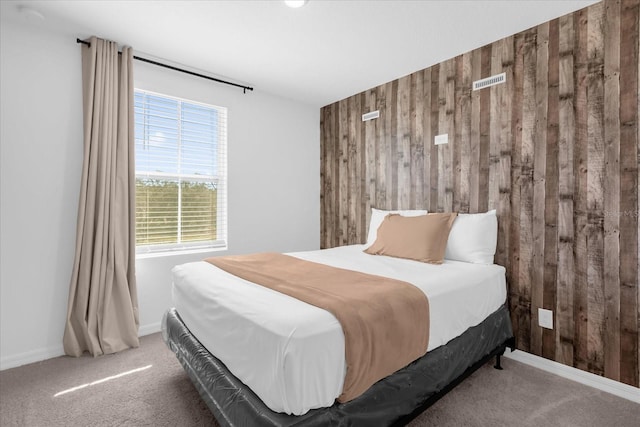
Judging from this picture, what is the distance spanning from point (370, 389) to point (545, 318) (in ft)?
5.48

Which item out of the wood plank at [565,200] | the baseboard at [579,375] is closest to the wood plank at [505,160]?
the wood plank at [565,200]

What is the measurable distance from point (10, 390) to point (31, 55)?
7.64 feet

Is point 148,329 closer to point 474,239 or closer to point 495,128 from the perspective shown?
point 474,239

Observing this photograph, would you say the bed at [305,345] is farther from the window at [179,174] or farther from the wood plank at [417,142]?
the window at [179,174]

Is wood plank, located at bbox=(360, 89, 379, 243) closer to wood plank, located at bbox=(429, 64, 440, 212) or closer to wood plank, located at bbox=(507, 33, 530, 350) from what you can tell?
wood plank, located at bbox=(429, 64, 440, 212)

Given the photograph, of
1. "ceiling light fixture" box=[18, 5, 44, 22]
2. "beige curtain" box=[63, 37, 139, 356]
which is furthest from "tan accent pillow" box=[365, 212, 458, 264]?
"ceiling light fixture" box=[18, 5, 44, 22]

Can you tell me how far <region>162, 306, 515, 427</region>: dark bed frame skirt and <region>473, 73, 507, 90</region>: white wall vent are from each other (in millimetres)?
1826

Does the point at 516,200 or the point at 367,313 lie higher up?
the point at 516,200

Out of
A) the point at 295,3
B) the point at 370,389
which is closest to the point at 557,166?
the point at 370,389

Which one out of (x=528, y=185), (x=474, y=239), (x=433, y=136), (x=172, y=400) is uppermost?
(x=433, y=136)

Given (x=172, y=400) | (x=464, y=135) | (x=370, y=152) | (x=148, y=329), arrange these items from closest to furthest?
(x=172, y=400)
(x=464, y=135)
(x=148, y=329)
(x=370, y=152)

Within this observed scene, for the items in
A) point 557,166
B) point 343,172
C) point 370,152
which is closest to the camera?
point 557,166

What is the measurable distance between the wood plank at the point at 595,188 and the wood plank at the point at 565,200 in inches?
3.7

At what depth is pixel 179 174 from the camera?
3.12m
